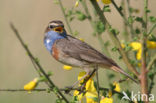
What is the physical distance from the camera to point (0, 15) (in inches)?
481

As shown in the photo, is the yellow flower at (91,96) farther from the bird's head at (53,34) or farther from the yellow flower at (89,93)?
the bird's head at (53,34)

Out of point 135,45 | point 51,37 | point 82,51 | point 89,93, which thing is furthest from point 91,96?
point 51,37

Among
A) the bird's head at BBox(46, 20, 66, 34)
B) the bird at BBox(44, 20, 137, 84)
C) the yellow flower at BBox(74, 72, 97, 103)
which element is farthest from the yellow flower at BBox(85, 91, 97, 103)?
the bird's head at BBox(46, 20, 66, 34)

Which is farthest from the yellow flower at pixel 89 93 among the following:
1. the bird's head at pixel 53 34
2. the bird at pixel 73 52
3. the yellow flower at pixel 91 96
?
the bird's head at pixel 53 34

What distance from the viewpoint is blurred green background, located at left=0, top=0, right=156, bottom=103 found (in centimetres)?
885

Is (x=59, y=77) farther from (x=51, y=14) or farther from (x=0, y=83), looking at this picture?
(x=51, y=14)

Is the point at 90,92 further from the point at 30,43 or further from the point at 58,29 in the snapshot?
the point at 30,43

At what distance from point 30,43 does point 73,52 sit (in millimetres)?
7375

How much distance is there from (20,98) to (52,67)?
186cm

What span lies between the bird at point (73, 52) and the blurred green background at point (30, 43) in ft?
12.7

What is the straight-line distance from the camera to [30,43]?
439 inches

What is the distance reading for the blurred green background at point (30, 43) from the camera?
885 centimetres

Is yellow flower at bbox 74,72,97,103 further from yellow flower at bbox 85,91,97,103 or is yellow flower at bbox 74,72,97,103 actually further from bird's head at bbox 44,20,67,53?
bird's head at bbox 44,20,67,53

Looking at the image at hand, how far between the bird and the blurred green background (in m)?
3.87
